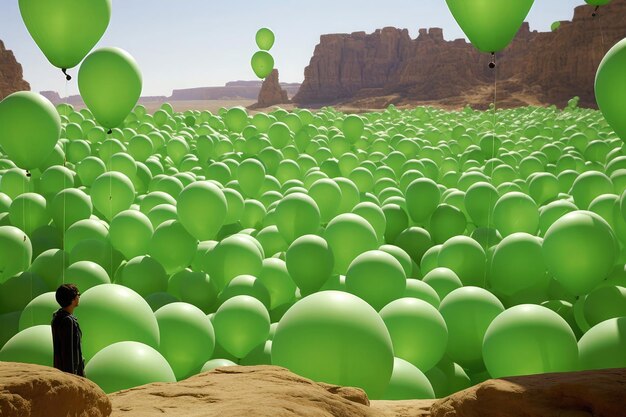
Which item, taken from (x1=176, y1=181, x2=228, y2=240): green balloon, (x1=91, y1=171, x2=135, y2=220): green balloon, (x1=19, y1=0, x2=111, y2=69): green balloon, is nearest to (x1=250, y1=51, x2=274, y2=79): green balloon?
(x1=91, y1=171, x2=135, y2=220): green balloon

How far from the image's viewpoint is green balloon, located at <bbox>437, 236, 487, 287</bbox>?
4.44 m

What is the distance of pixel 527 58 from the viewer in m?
40.1

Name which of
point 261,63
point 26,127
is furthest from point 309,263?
point 261,63

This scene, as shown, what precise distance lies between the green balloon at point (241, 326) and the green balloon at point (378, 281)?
0.69m

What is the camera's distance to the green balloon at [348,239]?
14.6 feet

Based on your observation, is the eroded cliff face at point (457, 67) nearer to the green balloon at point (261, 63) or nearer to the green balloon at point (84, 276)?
the green balloon at point (261, 63)

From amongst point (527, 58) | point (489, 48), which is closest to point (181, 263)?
point (489, 48)

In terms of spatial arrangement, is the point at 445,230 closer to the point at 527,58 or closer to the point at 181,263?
the point at 181,263

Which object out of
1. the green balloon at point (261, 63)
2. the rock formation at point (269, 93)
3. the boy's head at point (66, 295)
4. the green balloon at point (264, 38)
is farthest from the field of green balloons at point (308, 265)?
the rock formation at point (269, 93)

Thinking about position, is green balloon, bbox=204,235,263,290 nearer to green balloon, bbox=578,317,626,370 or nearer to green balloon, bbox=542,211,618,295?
green balloon, bbox=542,211,618,295

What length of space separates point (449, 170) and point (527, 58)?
36.3 metres

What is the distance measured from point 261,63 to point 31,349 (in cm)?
975

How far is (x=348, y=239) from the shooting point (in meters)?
4.45

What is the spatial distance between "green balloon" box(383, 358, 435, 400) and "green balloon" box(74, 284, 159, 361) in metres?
1.33
